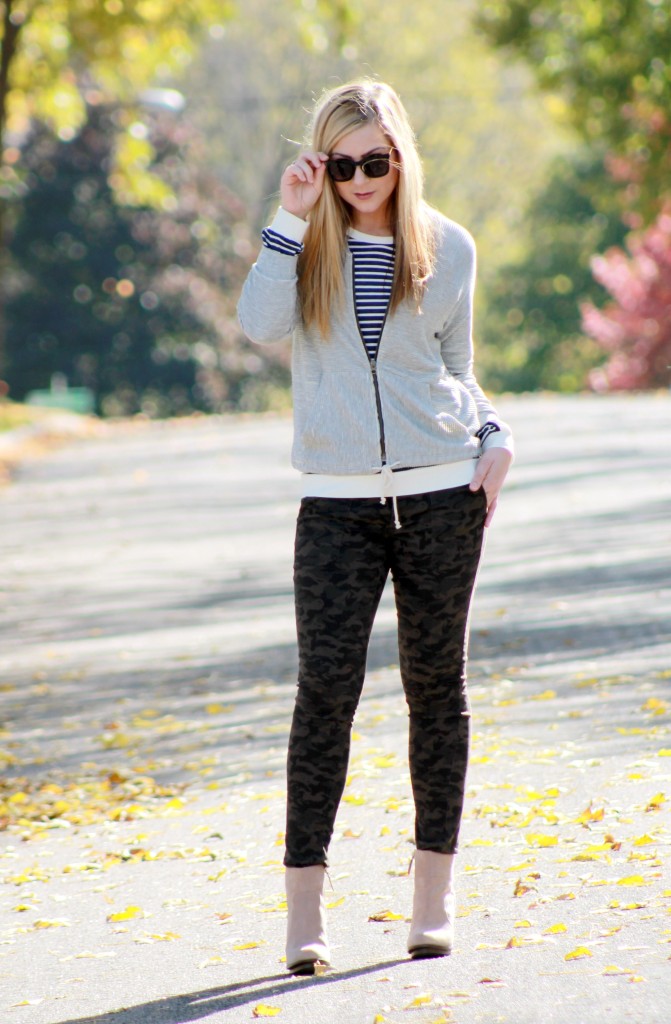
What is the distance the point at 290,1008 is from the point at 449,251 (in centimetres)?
164

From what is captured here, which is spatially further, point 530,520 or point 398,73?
point 398,73

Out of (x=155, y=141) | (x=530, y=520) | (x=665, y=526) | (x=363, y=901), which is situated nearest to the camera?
(x=363, y=901)

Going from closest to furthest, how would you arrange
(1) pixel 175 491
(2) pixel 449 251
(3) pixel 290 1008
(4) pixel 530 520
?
(3) pixel 290 1008
(2) pixel 449 251
(4) pixel 530 520
(1) pixel 175 491

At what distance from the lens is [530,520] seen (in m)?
12.9

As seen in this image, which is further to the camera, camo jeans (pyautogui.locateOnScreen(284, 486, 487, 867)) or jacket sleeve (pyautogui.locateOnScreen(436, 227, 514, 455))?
jacket sleeve (pyautogui.locateOnScreen(436, 227, 514, 455))

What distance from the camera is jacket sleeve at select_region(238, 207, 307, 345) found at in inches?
142

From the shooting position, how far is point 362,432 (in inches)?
143

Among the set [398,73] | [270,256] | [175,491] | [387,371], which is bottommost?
[175,491]

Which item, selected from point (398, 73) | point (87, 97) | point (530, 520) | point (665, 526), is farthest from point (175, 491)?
point (398, 73)

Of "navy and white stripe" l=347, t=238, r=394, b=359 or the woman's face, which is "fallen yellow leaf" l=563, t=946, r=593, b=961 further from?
the woman's face

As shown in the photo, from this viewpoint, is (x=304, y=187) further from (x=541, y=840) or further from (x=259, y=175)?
(x=259, y=175)

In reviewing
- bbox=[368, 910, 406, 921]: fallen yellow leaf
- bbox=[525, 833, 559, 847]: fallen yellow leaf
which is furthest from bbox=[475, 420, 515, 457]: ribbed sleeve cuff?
bbox=[525, 833, 559, 847]: fallen yellow leaf

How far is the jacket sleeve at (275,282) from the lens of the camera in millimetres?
3611

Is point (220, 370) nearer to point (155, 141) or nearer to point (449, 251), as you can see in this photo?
point (155, 141)
